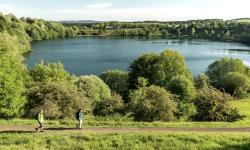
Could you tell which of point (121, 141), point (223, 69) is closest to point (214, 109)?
point (121, 141)

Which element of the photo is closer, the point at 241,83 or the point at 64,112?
the point at 64,112

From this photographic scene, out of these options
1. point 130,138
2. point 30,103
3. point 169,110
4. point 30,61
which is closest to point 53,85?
point 30,103

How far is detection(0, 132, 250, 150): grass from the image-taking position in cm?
2409

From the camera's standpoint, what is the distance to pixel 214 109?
4150cm

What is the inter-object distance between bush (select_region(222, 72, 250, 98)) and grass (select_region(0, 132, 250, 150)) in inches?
1810

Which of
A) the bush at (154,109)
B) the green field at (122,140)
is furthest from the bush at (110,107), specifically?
the green field at (122,140)

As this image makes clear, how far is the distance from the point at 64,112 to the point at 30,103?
474 centimetres

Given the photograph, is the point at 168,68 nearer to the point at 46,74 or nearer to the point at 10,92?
the point at 46,74

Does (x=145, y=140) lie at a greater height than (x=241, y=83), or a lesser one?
greater

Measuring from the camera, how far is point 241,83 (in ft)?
234

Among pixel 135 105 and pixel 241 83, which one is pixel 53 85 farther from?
pixel 241 83

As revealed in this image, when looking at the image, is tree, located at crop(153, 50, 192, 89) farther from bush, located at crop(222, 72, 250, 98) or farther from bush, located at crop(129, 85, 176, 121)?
bush, located at crop(129, 85, 176, 121)

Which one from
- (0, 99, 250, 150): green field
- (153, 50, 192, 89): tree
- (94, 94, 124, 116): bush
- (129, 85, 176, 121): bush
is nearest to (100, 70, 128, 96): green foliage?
(153, 50, 192, 89): tree

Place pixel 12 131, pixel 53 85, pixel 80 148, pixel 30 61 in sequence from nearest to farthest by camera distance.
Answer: pixel 80 148 → pixel 12 131 → pixel 53 85 → pixel 30 61
